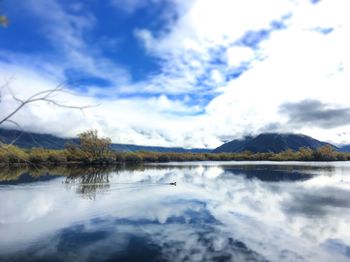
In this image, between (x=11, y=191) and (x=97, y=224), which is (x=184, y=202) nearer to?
(x=97, y=224)

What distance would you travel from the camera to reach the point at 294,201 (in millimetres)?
32875

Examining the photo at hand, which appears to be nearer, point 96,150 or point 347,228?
point 347,228

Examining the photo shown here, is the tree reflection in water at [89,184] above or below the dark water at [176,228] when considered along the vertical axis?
above

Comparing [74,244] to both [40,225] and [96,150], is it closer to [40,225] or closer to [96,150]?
[40,225]

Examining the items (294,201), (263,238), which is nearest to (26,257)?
(263,238)

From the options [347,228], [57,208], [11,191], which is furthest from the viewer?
[11,191]

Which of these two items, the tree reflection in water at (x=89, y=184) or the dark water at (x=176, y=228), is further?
the tree reflection in water at (x=89, y=184)

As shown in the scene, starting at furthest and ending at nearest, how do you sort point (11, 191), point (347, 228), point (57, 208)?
point (11, 191), point (57, 208), point (347, 228)

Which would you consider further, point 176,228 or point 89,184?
point 89,184

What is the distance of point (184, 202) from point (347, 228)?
15503mm

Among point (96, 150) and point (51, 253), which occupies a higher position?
point (96, 150)

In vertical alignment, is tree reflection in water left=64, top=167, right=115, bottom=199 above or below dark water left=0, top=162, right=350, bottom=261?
above

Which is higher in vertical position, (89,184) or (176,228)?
(89,184)

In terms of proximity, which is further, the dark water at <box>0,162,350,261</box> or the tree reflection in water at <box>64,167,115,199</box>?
the tree reflection in water at <box>64,167,115,199</box>
